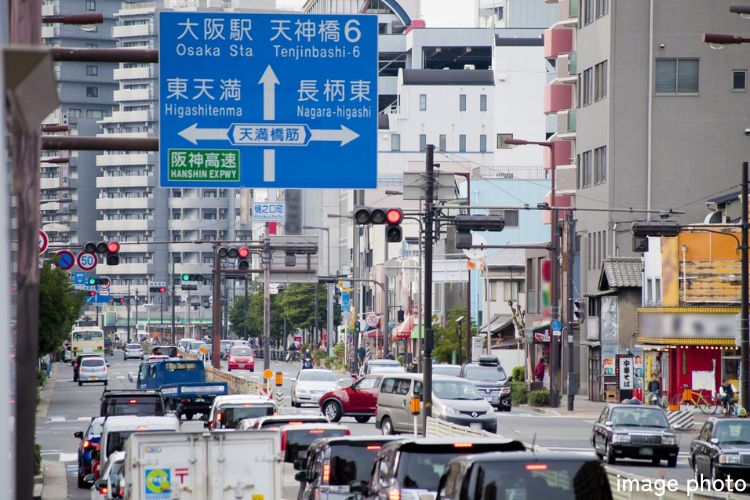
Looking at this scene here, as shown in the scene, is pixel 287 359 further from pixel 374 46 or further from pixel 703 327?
pixel 374 46

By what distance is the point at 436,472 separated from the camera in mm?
15500

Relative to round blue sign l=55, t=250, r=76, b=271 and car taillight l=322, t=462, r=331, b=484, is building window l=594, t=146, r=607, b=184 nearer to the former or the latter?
round blue sign l=55, t=250, r=76, b=271

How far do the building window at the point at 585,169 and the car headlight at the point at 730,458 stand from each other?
47237mm

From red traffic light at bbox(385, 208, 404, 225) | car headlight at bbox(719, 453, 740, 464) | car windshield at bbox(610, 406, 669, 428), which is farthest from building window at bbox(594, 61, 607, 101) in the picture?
car headlight at bbox(719, 453, 740, 464)

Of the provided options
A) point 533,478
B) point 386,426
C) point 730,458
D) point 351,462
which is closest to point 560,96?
point 386,426

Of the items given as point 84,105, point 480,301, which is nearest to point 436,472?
point 480,301

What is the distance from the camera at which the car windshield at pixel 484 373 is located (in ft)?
182

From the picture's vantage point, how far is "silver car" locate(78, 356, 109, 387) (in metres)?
75.3

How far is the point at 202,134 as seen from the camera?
749 inches

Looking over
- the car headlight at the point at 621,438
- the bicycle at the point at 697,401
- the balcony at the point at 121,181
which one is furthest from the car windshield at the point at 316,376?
the balcony at the point at 121,181

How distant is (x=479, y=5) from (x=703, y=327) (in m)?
131

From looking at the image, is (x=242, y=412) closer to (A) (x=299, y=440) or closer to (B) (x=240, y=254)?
(A) (x=299, y=440)

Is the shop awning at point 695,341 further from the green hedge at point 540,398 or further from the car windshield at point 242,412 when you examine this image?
the car windshield at point 242,412

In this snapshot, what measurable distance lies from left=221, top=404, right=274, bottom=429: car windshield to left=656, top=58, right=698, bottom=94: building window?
40.6 m
